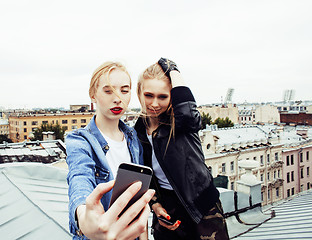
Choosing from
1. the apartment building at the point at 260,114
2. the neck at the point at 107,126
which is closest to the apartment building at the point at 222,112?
the apartment building at the point at 260,114

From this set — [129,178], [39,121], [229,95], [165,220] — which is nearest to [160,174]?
[165,220]

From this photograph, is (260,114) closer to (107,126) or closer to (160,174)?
(160,174)

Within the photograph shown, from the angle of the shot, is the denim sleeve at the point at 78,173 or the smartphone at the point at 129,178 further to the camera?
the denim sleeve at the point at 78,173

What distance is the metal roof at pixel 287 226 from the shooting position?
11.3 feet

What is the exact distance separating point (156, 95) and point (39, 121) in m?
44.8

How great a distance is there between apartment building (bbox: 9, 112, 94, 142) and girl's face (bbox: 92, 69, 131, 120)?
4276 cm

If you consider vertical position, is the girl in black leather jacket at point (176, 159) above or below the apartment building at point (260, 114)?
above

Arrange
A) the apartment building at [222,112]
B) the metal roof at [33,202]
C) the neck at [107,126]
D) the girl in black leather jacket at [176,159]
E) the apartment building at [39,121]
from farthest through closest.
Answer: the apartment building at [222,112], the apartment building at [39,121], the metal roof at [33,202], the girl in black leather jacket at [176,159], the neck at [107,126]

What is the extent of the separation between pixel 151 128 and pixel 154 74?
1.55 ft

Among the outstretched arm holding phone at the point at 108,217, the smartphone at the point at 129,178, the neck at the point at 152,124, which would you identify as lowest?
the outstretched arm holding phone at the point at 108,217

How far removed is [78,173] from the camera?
49.3 inches

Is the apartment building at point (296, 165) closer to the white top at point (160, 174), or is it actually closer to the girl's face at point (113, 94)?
the white top at point (160, 174)

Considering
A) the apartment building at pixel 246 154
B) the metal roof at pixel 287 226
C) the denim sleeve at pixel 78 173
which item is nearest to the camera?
the denim sleeve at pixel 78 173

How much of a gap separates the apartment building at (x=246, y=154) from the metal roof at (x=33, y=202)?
1561 cm
